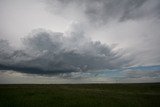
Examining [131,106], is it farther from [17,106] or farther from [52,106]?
[17,106]

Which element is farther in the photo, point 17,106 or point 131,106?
point 131,106

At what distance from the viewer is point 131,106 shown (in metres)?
25.2

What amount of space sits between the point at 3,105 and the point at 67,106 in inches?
355

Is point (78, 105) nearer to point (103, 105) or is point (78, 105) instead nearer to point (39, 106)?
point (103, 105)

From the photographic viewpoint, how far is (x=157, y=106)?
971 inches

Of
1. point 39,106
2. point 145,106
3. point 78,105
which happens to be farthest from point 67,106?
point 145,106

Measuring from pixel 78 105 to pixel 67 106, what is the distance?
1886mm

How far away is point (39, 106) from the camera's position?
77.8 feet

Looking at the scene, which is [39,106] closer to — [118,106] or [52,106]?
[52,106]

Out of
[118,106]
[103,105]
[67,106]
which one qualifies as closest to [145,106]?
[118,106]

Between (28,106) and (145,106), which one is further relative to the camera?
(145,106)

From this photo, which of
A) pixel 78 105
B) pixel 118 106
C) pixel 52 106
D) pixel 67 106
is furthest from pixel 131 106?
pixel 52 106

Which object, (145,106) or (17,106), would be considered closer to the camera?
(17,106)

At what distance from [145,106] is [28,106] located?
1725cm
